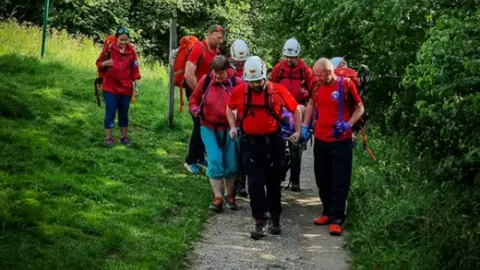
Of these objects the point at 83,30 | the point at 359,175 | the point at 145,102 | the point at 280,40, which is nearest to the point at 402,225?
the point at 359,175

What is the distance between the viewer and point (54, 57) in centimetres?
1678

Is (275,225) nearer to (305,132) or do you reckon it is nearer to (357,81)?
(305,132)

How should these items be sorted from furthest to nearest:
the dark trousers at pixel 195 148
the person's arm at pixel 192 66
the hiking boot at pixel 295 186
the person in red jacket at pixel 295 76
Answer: the dark trousers at pixel 195 148, the hiking boot at pixel 295 186, the person's arm at pixel 192 66, the person in red jacket at pixel 295 76

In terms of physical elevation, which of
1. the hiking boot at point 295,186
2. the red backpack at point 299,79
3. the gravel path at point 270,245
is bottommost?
the gravel path at point 270,245

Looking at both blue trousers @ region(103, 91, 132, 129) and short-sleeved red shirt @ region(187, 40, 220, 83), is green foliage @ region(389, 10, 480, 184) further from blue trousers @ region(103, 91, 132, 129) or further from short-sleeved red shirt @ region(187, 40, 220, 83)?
blue trousers @ region(103, 91, 132, 129)

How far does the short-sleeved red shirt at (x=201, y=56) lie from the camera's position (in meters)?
9.67

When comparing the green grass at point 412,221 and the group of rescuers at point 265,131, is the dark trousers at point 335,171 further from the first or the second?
the green grass at point 412,221

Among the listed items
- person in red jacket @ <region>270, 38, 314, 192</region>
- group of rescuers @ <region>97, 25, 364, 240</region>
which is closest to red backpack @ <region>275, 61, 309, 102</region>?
person in red jacket @ <region>270, 38, 314, 192</region>

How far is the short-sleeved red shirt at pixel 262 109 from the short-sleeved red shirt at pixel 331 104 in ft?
1.27

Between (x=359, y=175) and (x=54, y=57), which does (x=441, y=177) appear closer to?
(x=359, y=175)

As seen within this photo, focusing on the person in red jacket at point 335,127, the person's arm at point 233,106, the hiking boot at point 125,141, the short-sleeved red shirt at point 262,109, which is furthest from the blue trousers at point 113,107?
the person in red jacket at point 335,127

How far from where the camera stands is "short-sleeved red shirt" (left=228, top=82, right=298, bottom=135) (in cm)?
766

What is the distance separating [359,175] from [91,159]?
11.6 feet

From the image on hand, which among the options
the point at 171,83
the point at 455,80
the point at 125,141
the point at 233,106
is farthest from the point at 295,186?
the point at 455,80
